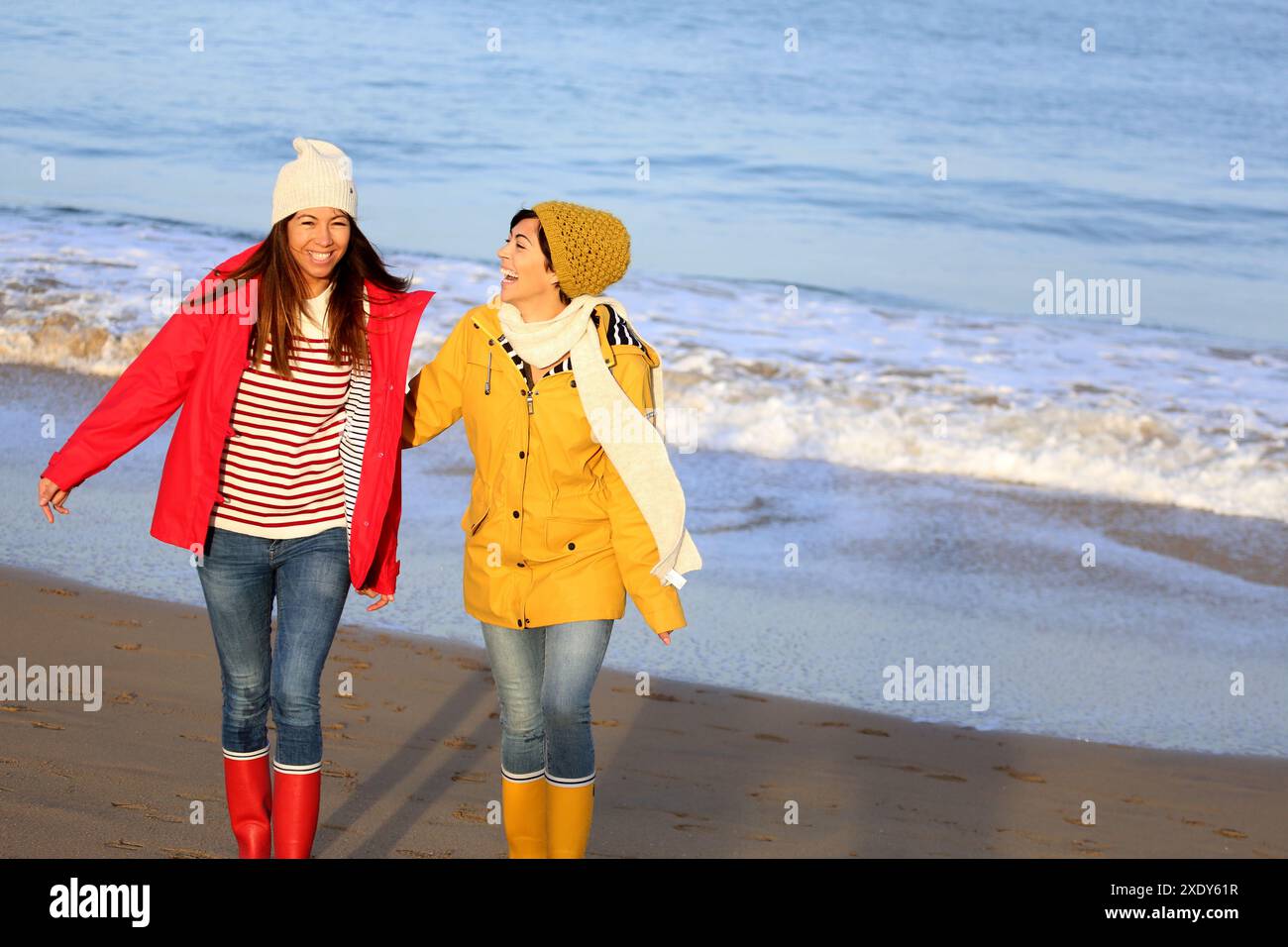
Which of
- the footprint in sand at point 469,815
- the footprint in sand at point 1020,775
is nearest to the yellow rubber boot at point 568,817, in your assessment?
the footprint in sand at point 469,815

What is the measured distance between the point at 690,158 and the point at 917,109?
514cm

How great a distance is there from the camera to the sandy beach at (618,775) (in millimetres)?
4418

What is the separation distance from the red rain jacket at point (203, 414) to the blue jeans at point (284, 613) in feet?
0.22

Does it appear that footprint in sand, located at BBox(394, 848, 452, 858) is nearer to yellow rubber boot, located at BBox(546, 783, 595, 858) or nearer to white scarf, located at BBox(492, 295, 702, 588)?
yellow rubber boot, located at BBox(546, 783, 595, 858)

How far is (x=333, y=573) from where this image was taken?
3.73 m

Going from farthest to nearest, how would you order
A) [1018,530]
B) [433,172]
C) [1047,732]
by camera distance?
[433,172] < [1018,530] < [1047,732]

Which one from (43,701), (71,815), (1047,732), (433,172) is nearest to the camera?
(71,815)

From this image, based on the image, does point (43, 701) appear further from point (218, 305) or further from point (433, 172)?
point (433, 172)

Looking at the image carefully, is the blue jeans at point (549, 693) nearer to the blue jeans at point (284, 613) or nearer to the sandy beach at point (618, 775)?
the blue jeans at point (284, 613)

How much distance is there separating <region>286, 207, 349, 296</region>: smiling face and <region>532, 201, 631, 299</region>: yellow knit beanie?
1.66 ft

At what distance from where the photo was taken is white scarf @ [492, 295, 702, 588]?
3.67 meters

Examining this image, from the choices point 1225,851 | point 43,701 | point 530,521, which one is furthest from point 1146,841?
point 43,701

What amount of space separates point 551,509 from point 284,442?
0.68 metres

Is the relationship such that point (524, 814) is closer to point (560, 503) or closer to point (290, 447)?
point (560, 503)
